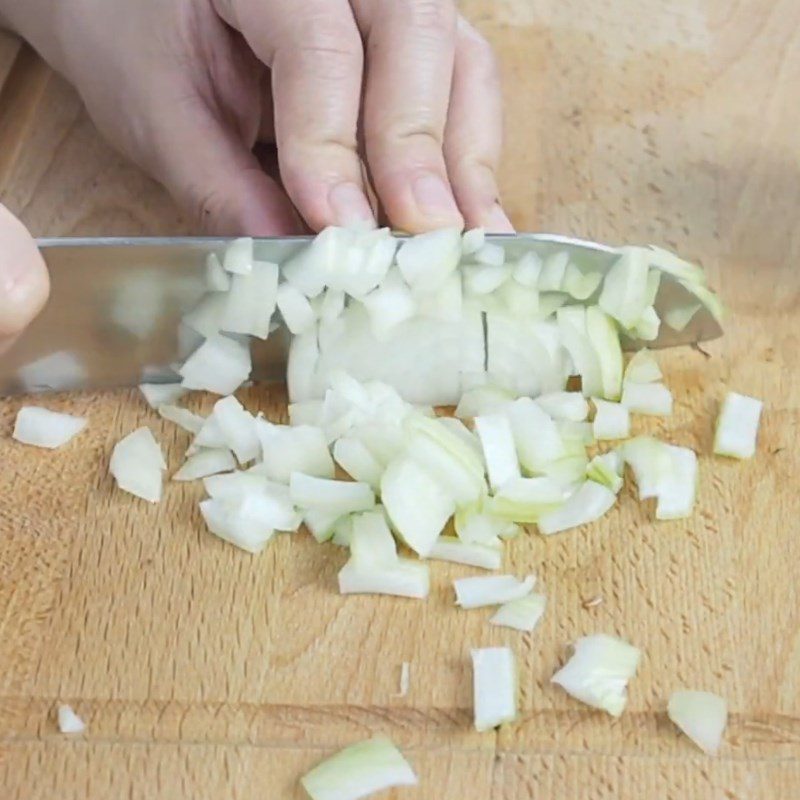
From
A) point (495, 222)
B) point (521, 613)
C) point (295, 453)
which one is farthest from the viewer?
point (495, 222)

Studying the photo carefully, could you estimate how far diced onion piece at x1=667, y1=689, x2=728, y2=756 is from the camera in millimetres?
959

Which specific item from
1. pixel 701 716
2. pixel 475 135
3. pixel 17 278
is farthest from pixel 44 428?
pixel 701 716

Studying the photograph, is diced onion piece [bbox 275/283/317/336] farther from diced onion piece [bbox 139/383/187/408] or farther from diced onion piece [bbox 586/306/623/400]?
diced onion piece [bbox 586/306/623/400]

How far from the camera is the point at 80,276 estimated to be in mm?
1150

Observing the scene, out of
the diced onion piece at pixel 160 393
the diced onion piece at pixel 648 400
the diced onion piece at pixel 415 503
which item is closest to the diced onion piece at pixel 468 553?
the diced onion piece at pixel 415 503

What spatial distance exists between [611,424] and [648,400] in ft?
0.17

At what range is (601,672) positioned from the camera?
0.99 m

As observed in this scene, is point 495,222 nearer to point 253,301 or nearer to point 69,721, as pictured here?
point 253,301

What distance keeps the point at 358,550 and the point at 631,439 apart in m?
0.30

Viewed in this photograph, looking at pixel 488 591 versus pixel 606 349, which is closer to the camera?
pixel 488 591

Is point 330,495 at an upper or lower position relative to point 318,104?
lower

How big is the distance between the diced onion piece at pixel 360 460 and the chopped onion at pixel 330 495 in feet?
0.07

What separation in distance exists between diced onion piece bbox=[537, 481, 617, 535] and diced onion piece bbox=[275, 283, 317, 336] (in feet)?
0.97

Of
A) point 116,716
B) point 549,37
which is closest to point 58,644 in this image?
point 116,716
